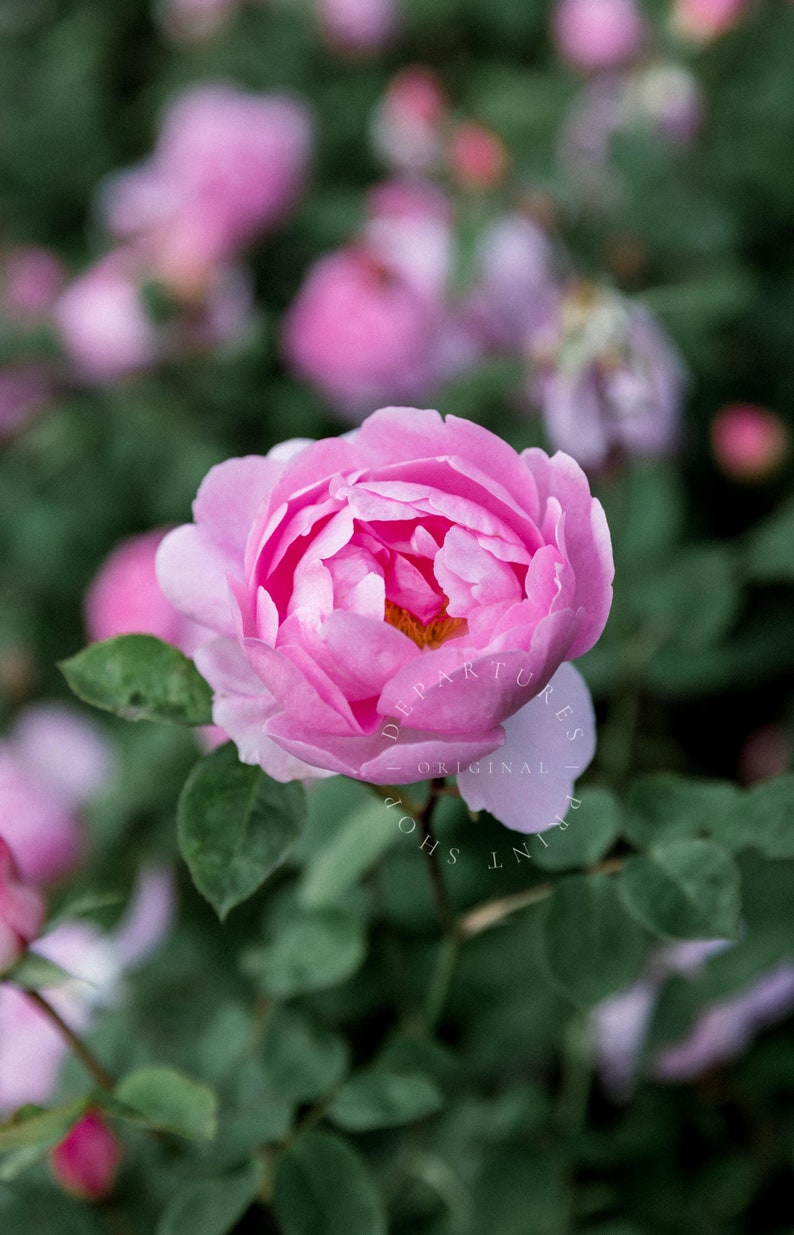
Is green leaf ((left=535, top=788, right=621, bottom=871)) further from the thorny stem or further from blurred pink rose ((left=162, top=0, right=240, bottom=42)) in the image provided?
blurred pink rose ((left=162, top=0, right=240, bottom=42))

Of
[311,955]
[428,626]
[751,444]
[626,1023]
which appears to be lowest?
[626,1023]

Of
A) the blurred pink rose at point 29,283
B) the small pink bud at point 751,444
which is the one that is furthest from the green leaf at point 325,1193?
the blurred pink rose at point 29,283

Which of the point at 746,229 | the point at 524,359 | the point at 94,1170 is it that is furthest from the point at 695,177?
the point at 94,1170

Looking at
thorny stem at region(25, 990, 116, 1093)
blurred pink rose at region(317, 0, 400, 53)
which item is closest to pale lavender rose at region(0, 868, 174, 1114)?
thorny stem at region(25, 990, 116, 1093)

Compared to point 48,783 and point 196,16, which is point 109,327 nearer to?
point 48,783

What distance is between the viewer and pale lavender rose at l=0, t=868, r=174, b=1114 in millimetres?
744

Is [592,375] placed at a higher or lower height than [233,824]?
lower

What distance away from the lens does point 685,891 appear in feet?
1.47

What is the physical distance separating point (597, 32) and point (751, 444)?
27.0 inches

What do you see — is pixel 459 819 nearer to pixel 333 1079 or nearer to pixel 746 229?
pixel 333 1079

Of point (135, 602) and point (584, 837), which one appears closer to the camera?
point (584, 837)

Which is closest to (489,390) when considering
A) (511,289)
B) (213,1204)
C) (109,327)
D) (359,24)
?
(511,289)

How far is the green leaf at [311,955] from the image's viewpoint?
1.89 feet

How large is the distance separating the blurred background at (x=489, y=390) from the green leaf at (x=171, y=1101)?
120mm
